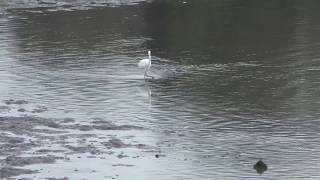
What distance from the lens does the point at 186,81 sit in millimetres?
32844

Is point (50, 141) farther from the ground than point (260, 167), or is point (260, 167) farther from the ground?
point (50, 141)

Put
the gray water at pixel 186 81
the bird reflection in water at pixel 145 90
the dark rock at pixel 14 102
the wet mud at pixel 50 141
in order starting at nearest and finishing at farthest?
the wet mud at pixel 50 141, the gray water at pixel 186 81, the dark rock at pixel 14 102, the bird reflection in water at pixel 145 90

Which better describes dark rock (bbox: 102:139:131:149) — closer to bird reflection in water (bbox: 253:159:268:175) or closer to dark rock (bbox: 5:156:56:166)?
dark rock (bbox: 5:156:56:166)

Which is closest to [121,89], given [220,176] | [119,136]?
[119,136]

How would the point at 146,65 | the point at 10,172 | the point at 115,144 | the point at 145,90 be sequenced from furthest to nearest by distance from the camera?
the point at 146,65
the point at 145,90
the point at 115,144
the point at 10,172

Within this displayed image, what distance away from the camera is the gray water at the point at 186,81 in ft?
74.0

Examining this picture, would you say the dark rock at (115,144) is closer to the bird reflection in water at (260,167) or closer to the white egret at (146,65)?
the bird reflection in water at (260,167)

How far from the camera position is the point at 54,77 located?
34.2m

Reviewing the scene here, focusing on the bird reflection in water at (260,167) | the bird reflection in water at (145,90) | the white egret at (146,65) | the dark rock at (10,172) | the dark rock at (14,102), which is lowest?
the dark rock at (10,172)

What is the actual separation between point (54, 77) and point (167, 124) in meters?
9.51

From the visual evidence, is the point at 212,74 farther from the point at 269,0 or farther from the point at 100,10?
the point at 269,0

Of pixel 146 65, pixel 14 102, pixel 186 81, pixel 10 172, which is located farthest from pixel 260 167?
pixel 146 65

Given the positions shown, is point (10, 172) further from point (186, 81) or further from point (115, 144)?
point (186, 81)

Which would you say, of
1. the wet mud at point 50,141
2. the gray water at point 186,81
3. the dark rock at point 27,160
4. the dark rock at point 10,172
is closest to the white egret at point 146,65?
the gray water at point 186,81
